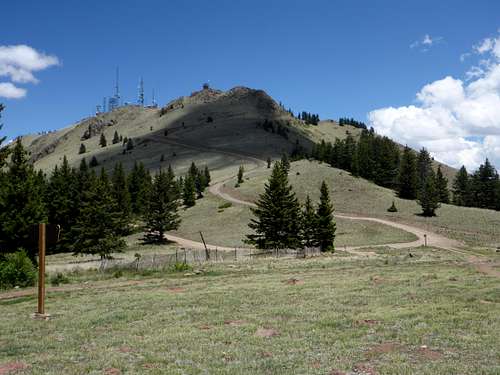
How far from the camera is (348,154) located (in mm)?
151125

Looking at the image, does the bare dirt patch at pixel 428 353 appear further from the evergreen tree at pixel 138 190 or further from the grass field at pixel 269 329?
the evergreen tree at pixel 138 190

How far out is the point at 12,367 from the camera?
1027cm

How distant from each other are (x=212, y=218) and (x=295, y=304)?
283ft

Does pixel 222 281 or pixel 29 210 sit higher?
pixel 29 210

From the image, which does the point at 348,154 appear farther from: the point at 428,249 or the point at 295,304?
the point at 295,304

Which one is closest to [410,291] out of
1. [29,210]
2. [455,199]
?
[29,210]

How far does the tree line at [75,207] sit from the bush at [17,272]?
2448 mm

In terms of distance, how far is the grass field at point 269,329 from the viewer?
10.0 meters

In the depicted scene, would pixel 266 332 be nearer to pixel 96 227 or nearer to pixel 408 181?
pixel 96 227

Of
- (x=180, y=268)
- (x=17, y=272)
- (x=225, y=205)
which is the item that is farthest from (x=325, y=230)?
(x=225, y=205)

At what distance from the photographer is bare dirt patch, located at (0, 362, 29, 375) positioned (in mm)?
9883

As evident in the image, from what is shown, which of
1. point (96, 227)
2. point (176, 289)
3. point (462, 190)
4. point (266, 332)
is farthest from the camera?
point (462, 190)

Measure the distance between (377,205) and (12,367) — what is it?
99.5m

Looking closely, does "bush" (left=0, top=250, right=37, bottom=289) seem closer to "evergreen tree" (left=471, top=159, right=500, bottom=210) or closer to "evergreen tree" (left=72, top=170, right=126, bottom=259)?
"evergreen tree" (left=72, top=170, right=126, bottom=259)
